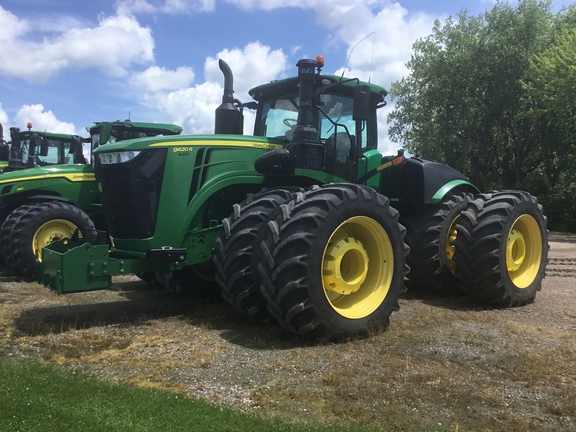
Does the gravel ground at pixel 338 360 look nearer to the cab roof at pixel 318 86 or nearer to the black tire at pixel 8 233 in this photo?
the black tire at pixel 8 233

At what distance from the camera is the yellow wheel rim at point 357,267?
5.06 m

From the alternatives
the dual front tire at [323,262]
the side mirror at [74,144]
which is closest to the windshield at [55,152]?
the side mirror at [74,144]

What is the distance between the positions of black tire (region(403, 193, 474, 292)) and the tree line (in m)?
19.5

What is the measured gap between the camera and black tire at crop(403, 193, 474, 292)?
7027mm

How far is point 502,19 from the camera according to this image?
2762 cm

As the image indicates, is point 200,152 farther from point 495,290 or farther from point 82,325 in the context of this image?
point 495,290

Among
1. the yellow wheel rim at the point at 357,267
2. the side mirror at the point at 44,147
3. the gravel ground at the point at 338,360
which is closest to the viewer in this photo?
the gravel ground at the point at 338,360

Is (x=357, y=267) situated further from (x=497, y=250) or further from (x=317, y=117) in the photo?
(x=497, y=250)

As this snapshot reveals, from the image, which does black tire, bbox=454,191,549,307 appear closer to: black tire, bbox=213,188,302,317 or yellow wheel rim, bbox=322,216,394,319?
yellow wheel rim, bbox=322,216,394,319

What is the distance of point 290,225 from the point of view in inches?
186

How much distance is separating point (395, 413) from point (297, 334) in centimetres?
164

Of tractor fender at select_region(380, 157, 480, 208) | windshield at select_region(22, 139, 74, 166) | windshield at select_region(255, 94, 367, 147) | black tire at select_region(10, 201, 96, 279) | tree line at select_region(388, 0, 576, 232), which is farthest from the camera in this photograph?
tree line at select_region(388, 0, 576, 232)

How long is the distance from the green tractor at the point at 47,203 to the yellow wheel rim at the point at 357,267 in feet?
13.6

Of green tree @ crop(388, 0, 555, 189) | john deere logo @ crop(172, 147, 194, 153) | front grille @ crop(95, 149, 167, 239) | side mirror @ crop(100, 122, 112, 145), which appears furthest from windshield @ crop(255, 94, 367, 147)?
green tree @ crop(388, 0, 555, 189)
